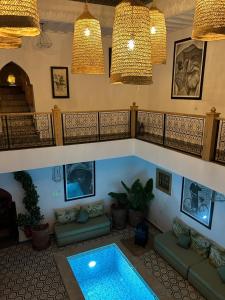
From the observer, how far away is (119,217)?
902 cm

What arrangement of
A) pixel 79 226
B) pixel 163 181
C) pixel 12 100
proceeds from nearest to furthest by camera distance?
pixel 79 226 → pixel 163 181 → pixel 12 100

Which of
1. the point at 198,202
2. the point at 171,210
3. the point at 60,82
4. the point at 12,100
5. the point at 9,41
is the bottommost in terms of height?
the point at 171,210

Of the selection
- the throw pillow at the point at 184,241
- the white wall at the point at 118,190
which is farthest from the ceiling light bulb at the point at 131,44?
the throw pillow at the point at 184,241

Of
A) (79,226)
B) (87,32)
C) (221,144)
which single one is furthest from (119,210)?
(87,32)

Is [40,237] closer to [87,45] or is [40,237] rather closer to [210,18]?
[87,45]

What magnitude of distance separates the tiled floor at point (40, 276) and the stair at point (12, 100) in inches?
197

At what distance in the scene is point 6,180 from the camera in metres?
7.72

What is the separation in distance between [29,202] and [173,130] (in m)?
5.13

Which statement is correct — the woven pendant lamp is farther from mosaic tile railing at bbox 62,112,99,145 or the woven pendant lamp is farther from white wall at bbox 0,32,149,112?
white wall at bbox 0,32,149,112

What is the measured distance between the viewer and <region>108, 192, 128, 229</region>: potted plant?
9.01 meters

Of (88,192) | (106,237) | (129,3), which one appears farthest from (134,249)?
(129,3)

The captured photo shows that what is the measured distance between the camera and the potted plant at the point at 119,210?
29.6ft

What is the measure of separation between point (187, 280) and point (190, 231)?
1.41 m

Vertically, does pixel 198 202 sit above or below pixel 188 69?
below
